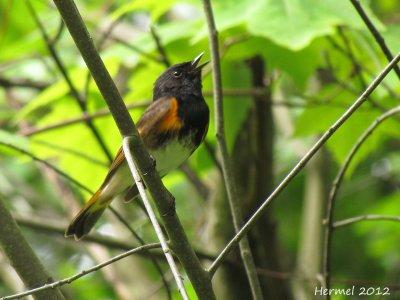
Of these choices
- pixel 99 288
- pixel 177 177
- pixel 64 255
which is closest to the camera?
pixel 177 177

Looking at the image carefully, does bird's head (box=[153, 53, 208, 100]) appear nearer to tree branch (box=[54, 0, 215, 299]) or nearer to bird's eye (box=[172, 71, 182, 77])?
bird's eye (box=[172, 71, 182, 77])

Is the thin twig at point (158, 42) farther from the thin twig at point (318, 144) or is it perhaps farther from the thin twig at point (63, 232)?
the thin twig at point (318, 144)

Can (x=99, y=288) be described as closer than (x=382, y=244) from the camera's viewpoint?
No

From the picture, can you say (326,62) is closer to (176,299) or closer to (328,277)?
(328,277)

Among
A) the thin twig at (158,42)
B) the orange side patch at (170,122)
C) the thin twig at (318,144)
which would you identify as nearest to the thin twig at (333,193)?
the thin twig at (318,144)

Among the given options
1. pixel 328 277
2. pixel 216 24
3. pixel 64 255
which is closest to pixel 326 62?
pixel 216 24

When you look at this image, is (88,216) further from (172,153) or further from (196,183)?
(196,183)

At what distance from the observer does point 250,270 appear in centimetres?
236

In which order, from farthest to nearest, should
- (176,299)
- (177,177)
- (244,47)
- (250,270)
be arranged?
(176,299) → (177,177) → (244,47) → (250,270)

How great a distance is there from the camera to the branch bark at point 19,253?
2.32 m

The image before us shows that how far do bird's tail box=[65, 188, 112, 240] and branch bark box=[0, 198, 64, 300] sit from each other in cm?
91

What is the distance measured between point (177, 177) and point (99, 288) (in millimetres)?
1886

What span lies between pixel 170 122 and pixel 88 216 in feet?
2.08

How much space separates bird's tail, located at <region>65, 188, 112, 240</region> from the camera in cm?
337
